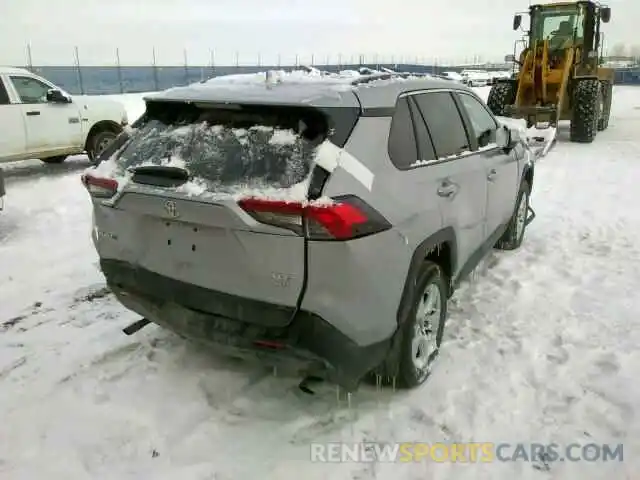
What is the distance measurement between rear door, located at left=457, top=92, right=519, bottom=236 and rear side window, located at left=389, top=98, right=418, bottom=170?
3.35 feet

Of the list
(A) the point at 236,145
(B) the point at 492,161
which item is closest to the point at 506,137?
(B) the point at 492,161

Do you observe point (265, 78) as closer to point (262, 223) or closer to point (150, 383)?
point (262, 223)

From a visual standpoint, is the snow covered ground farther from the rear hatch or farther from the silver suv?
the rear hatch

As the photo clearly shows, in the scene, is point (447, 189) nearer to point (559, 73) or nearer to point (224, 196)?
point (224, 196)

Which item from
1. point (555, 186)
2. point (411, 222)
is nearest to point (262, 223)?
point (411, 222)

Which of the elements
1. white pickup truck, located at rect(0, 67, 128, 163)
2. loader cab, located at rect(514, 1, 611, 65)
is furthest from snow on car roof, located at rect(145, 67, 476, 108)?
loader cab, located at rect(514, 1, 611, 65)

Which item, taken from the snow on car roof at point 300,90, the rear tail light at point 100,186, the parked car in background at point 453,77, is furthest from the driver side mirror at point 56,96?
the rear tail light at point 100,186

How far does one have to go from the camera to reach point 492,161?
4.36 metres

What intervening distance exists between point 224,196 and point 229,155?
291mm

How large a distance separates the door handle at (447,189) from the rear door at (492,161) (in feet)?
2.25

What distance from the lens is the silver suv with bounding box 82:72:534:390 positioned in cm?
261

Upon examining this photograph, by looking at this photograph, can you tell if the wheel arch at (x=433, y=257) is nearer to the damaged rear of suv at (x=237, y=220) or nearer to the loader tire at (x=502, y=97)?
the damaged rear of suv at (x=237, y=220)

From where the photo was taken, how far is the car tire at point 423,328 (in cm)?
312

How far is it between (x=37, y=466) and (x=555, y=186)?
319 inches
